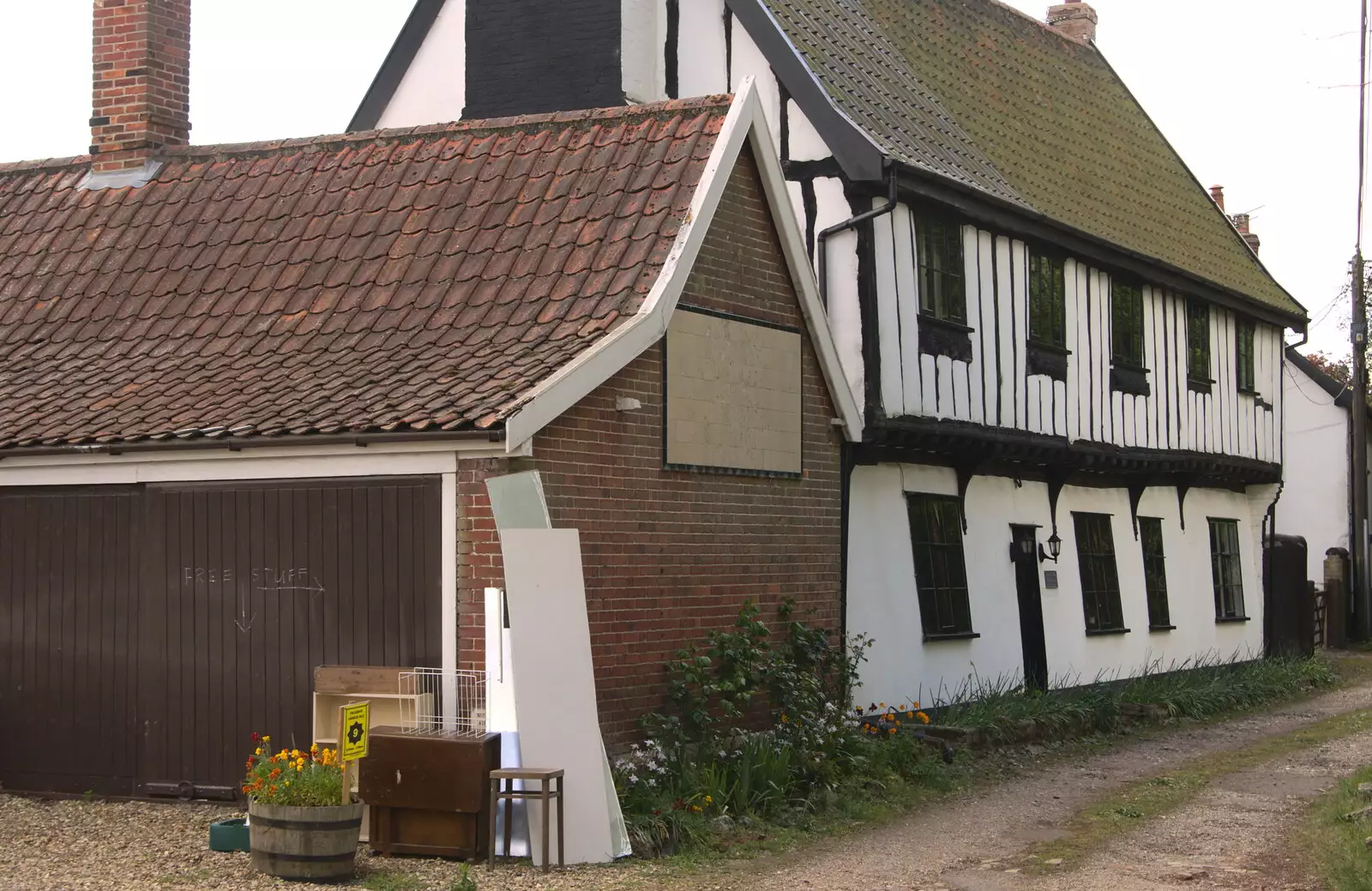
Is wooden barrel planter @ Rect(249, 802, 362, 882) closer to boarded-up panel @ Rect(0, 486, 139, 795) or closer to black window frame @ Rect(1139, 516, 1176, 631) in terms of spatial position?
boarded-up panel @ Rect(0, 486, 139, 795)

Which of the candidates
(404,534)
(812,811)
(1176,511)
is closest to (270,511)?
(404,534)

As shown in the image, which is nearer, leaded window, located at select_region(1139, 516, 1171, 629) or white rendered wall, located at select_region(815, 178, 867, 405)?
white rendered wall, located at select_region(815, 178, 867, 405)

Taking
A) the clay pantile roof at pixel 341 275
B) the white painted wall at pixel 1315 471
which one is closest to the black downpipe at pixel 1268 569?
the white painted wall at pixel 1315 471

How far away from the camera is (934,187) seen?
15.4 metres

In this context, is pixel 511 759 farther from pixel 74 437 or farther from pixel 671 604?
pixel 74 437

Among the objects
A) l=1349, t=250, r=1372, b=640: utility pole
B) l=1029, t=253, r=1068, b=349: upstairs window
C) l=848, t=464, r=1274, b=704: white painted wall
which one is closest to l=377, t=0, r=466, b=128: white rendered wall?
l=1029, t=253, r=1068, b=349: upstairs window

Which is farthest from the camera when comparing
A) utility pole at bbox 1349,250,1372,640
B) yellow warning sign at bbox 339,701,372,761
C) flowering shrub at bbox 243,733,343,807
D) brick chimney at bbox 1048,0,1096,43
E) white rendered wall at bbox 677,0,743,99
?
utility pole at bbox 1349,250,1372,640

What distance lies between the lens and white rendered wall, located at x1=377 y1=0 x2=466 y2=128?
17.9m

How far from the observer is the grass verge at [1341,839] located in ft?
29.5

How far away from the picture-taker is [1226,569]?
73.6 feet

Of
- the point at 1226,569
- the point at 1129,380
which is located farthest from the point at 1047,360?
the point at 1226,569

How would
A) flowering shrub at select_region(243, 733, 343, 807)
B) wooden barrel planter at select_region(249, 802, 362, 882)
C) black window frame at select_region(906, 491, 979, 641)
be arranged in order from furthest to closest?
black window frame at select_region(906, 491, 979, 641), flowering shrub at select_region(243, 733, 343, 807), wooden barrel planter at select_region(249, 802, 362, 882)

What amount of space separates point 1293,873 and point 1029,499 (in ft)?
27.9

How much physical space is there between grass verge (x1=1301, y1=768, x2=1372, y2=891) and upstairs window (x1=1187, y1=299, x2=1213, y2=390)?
29.5 ft
